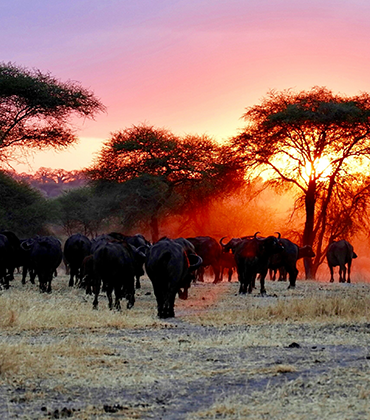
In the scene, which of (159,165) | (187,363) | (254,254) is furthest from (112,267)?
(159,165)

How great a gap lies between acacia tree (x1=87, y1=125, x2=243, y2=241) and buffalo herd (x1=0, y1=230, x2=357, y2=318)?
1243 cm

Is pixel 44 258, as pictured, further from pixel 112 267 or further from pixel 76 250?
pixel 112 267

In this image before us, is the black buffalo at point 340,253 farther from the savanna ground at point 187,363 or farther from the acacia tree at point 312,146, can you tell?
the savanna ground at point 187,363

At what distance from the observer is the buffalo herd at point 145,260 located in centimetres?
1377

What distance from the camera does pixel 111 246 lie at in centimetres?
1509

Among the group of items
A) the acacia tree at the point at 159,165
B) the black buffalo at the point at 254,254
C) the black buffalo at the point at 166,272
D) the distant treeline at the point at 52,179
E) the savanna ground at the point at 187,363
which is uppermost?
the distant treeline at the point at 52,179

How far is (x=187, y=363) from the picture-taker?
8.70 meters

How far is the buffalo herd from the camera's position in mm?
13773

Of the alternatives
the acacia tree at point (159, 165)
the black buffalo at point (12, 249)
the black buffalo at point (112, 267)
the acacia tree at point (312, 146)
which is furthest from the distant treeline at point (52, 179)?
the black buffalo at point (112, 267)

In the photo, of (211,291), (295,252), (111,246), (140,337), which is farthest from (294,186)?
(140,337)

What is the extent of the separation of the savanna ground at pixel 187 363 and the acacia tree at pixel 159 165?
27302 millimetres

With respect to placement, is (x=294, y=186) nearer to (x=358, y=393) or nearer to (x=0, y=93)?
(x=0, y=93)

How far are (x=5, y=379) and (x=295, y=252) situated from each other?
16.2 metres

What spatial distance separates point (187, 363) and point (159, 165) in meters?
33.8
